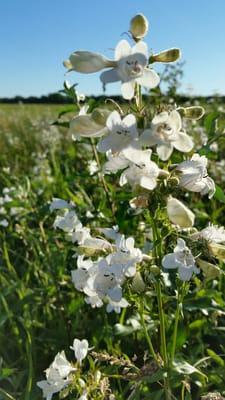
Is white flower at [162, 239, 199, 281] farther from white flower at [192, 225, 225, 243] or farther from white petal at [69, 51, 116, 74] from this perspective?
white petal at [69, 51, 116, 74]

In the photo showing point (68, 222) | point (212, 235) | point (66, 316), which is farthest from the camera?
point (66, 316)

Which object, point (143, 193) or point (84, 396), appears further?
point (84, 396)

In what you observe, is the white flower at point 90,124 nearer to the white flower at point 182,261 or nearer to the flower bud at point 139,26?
the flower bud at point 139,26

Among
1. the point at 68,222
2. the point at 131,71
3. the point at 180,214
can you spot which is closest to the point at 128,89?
the point at 131,71

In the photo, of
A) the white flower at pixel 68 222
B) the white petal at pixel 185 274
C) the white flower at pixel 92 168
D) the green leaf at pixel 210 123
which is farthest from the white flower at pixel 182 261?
the white flower at pixel 92 168

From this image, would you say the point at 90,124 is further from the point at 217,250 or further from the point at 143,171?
the point at 217,250

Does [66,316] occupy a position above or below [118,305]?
below

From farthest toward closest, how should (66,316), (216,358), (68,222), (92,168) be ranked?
(92,168)
(66,316)
(68,222)
(216,358)

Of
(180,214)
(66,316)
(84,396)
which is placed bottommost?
(66,316)
